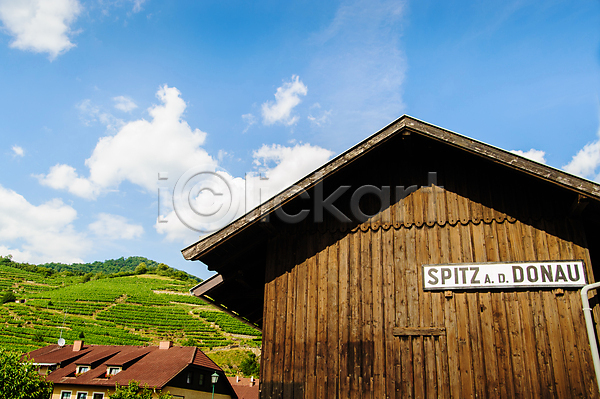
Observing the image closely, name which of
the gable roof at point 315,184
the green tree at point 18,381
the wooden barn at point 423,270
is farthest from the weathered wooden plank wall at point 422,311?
the green tree at point 18,381

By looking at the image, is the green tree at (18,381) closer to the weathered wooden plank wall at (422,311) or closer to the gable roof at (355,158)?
the gable roof at (355,158)

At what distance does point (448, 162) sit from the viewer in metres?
8.43

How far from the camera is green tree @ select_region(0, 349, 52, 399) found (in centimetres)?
2269

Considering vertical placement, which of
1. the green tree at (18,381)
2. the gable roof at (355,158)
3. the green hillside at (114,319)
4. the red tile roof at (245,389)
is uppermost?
the green hillside at (114,319)

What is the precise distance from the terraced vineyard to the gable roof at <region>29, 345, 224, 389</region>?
3110 centimetres

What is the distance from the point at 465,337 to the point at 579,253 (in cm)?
249

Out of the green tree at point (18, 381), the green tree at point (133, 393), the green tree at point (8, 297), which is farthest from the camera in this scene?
the green tree at point (8, 297)

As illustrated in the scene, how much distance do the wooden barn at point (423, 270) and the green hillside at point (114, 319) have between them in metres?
73.0

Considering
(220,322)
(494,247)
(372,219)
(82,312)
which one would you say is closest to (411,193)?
(372,219)

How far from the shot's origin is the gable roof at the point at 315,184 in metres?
7.18

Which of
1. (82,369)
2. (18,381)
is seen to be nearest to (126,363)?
(82,369)

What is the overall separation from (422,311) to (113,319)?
357 feet

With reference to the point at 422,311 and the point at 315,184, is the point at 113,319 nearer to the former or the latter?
the point at 315,184

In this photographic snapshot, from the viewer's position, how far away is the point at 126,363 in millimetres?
37156
